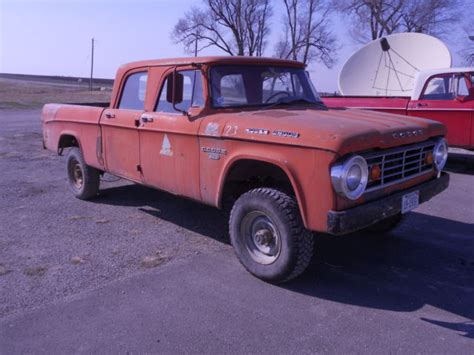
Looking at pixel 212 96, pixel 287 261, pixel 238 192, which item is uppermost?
pixel 212 96

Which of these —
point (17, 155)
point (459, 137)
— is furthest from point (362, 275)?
point (17, 155)

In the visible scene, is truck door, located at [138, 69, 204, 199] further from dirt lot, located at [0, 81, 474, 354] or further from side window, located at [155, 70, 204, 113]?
dirt lot, located at [0, 81, 474, 354]

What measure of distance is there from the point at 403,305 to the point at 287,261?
3.10ft

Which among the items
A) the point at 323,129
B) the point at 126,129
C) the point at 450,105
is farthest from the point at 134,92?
the point at 450,105

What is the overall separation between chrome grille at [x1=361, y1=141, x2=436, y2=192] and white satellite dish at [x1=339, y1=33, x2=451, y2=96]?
7219 millimetres

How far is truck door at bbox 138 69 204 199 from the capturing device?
15.3 feet

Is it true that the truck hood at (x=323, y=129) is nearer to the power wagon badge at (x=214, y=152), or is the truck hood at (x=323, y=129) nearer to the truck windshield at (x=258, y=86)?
the power wagon badge at (x=214, y=152)

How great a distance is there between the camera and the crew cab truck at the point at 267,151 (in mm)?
3617

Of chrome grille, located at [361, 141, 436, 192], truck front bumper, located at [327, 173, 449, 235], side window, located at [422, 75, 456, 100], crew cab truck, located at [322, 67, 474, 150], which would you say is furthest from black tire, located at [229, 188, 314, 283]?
side window, located at [422, 75, 456, 100]

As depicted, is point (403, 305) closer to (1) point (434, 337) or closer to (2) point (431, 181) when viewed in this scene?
(1) point (434, 337)

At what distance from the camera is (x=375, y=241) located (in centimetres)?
520

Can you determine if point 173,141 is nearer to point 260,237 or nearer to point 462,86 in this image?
point 260,237

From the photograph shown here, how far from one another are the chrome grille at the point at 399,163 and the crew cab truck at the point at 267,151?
0.04 feet

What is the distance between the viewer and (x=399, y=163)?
13.5ft
